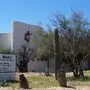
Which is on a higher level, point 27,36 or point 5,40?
point 27,36

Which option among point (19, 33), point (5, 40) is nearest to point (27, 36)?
point (19, 33)

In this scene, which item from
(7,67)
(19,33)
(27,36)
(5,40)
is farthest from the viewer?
(5,40)

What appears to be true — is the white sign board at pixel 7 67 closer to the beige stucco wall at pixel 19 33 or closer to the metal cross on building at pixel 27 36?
the beige stucco wall at pixel 19 33

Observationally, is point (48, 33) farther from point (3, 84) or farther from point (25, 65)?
point (25, 65)

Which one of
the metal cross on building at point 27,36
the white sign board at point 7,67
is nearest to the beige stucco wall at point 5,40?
the metal cross on building at point 27,36

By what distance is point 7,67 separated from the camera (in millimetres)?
35438

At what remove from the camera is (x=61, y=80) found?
26.7 meters

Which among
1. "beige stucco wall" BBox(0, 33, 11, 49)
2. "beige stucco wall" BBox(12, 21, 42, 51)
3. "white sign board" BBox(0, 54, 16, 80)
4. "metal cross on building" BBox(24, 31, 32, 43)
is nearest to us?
"white sign board" BBox(0, 54, 16, 80)

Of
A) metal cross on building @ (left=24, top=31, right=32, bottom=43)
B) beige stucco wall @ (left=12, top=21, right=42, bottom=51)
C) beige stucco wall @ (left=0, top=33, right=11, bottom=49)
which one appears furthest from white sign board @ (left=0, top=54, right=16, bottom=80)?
beige stucco wall @ (left=0, top=33, right=11, bottom=49)

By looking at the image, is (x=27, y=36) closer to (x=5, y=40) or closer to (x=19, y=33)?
(x=19, y=33)

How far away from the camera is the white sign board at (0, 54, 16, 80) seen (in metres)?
34.9

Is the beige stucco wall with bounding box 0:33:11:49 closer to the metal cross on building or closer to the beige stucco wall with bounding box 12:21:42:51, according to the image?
the beige stucco wall with bounding box 12:21:42:51

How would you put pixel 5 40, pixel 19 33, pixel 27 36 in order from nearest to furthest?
pixel 19 33 < pixel 27 36 < pixel 5 40

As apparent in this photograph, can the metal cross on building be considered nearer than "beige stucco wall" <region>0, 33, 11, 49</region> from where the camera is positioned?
Yes
